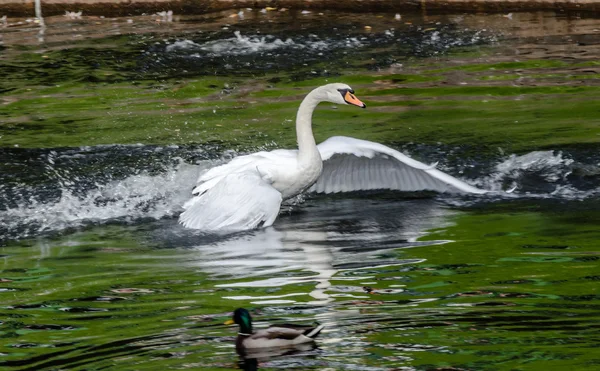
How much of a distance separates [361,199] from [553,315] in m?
4.58

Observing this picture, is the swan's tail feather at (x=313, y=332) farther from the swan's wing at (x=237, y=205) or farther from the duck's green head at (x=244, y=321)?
the swan's wing at (x=237, y=205)

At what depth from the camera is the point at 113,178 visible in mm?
12016

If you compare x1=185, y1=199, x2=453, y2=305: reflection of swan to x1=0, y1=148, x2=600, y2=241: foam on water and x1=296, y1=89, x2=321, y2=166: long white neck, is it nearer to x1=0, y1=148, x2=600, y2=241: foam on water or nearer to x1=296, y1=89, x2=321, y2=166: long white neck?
x1=296, y1=89, x2=321, y2=166: long white neck

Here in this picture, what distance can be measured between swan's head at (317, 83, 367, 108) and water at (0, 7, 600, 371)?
1052 millimetres

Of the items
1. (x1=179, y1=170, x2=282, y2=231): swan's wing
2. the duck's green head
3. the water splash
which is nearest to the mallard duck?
the duck's green head

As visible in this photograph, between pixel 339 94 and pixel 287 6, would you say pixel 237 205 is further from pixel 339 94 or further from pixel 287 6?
pixel 287 6

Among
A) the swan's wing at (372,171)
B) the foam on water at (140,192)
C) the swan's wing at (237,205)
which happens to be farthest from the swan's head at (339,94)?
the foam on water at (140,192)

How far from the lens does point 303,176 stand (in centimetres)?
1028

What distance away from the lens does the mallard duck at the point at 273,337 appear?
6.32 meters

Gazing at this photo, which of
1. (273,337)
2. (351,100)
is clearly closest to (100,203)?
(351,100)

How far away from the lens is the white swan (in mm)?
9766

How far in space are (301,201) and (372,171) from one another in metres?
0.78

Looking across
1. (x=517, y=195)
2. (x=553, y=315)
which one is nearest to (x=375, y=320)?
(x=553, y=315)

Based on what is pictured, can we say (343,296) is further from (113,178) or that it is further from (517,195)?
(113,178)
